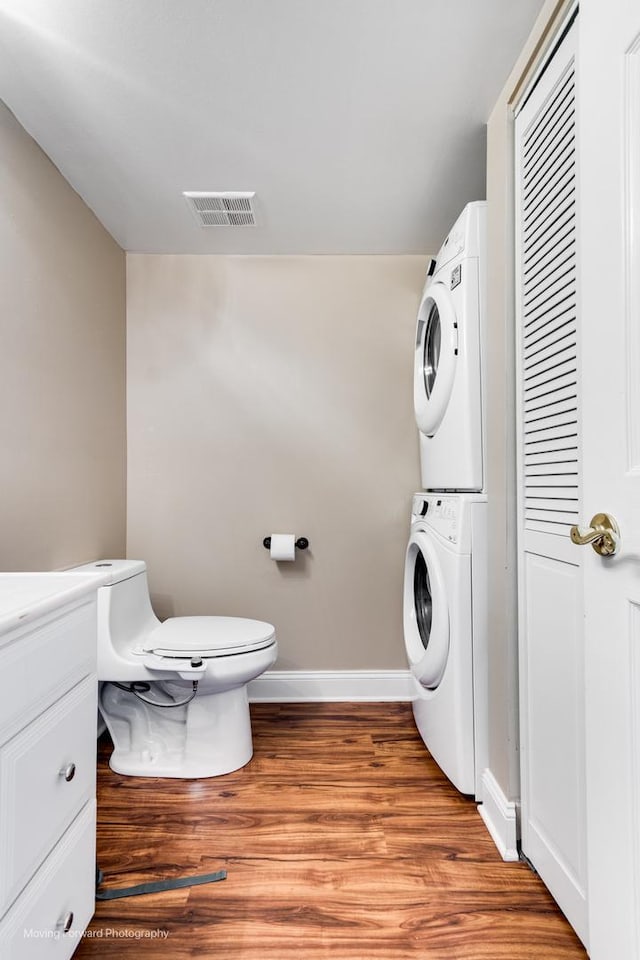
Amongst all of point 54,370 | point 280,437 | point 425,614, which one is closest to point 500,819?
point 425,614

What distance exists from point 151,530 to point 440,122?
194 cm

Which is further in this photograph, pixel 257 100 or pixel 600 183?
pixel 257 100

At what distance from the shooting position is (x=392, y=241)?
2.33 metres

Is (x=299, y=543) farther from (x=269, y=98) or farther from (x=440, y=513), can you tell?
(x=269, y=98)

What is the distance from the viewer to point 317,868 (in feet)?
4.37

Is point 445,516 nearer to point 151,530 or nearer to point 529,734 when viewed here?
point 529,734

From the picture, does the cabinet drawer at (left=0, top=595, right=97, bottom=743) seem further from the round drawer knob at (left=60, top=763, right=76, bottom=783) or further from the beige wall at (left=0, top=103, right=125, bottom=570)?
the beige wall at (left=0, top=103, right=125, bottom=570)

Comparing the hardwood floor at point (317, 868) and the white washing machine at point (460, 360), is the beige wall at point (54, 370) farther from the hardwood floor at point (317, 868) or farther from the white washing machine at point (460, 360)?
the white washing machine at point (460, 360)

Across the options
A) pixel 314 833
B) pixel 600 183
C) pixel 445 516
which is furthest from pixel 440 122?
pixel 314 833

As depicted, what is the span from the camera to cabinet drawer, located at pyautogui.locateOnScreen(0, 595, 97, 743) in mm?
782

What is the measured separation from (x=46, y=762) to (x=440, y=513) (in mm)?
1257

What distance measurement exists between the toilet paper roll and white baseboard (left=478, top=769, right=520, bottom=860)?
1.15 meters

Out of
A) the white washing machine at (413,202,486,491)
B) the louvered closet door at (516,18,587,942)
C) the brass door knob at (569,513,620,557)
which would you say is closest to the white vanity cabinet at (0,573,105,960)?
the brass door knob at (569,513,620,557)

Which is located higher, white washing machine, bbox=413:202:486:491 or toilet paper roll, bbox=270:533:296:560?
white washing machine, bbox=413:202:486:491
